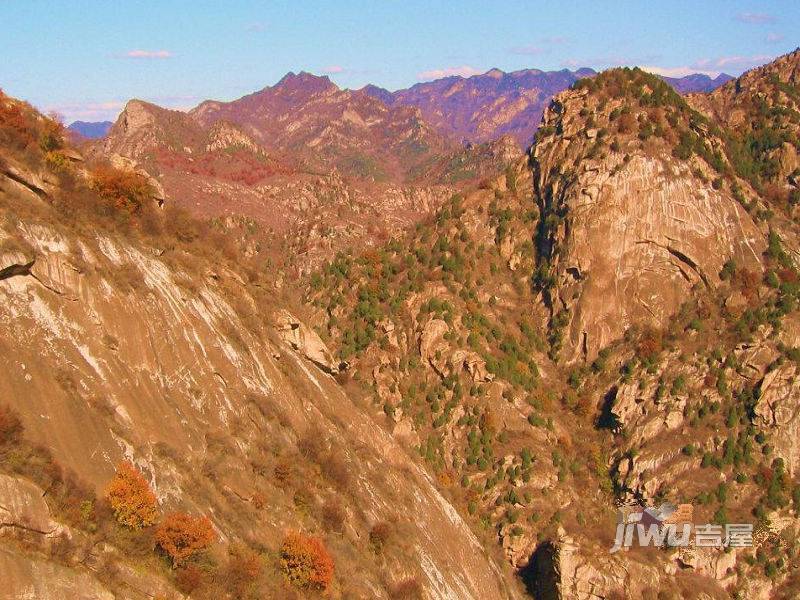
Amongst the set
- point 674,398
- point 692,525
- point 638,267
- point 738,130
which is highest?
point 738,130

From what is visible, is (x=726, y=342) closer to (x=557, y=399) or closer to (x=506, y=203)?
(x=557, y=399)

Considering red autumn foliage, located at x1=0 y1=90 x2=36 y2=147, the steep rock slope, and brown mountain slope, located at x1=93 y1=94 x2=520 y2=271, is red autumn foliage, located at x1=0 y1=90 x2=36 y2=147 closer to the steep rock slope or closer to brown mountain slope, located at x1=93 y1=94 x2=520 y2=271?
the steep rock slope

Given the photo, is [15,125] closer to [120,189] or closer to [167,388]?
[120,189]

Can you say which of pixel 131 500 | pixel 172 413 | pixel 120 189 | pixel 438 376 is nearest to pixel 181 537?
pixel 131 500

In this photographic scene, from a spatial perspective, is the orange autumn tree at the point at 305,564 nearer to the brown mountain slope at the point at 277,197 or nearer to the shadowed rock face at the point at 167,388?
the shadowed rock face at the point at 167,388

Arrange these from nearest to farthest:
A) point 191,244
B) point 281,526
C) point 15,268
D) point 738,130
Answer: point 15,268, point 281,526, point 191,244, point 738,130

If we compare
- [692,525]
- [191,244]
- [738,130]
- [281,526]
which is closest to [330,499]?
[281,526]

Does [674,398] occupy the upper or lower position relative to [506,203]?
lower
